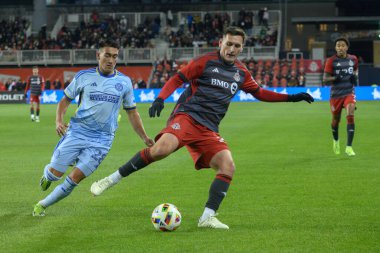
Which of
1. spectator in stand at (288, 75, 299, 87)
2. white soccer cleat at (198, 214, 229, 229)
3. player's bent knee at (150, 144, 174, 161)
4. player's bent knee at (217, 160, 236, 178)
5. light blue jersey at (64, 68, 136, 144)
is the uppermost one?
light blue jersey at (64, 68, 136, 144)

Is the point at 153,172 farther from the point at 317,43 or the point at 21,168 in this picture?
the point at 317,43

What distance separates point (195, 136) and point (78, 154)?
155 cm

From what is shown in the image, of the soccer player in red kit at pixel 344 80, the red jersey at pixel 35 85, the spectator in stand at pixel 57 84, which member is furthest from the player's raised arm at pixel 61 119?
the spectator in stand at pixel 57 84

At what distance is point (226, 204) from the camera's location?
11.0 meters

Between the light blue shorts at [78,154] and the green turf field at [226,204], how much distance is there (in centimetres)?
66

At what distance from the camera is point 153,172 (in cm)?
1527

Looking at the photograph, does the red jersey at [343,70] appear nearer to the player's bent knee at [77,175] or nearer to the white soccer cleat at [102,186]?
the player's bent knee at [77,175]

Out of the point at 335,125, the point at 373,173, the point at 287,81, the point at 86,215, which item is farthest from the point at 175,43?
the point at 86,215

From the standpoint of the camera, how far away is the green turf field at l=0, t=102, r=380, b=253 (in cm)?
830

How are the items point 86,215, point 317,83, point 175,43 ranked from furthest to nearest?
point 175,43
point 317,83
point 86,215

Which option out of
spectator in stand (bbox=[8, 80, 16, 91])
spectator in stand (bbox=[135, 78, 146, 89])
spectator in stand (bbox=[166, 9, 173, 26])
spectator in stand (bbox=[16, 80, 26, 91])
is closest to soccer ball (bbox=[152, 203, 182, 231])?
spectator in stand (bbox=[135, 78, 146, 89])

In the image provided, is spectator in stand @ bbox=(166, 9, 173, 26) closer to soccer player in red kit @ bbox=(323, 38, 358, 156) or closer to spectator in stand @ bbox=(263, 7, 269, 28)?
spectator in stand @ bbox=(263, 7, 269, 28)

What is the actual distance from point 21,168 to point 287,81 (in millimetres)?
36917

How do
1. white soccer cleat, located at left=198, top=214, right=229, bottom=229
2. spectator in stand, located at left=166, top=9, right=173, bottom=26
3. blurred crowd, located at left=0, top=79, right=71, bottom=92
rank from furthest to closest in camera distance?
spectator in stand, located at left=166, top=9, right=173, bottom=26, blurred crowd, located at left=0, top=79, right=71, bottom=92, white soccer cleat, located at left=198, top=214, right=229, bottom=229
